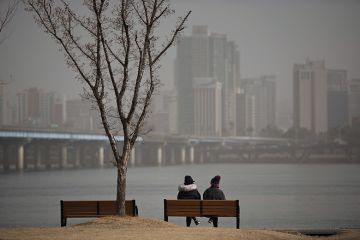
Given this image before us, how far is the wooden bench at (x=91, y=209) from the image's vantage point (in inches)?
1205

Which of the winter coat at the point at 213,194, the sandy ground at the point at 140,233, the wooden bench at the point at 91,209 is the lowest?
the sandy ground at the point at 140,233

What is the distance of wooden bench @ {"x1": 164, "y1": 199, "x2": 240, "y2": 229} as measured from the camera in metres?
28.2

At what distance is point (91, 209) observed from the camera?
101ft

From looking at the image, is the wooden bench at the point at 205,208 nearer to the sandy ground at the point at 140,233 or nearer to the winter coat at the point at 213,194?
the winter coat at the point at 213,194

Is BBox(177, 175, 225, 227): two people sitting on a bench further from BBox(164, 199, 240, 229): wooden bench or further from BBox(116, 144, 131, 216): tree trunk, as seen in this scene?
BBox(116, 144, 131, 216): tree trunk

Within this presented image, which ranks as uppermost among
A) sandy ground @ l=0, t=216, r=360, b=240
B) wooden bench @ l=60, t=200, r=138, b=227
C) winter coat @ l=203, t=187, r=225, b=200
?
winter coat @ l=203, t=187, r=225, b=200

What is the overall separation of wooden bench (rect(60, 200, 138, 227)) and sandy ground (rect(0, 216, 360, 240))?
6.39 ft

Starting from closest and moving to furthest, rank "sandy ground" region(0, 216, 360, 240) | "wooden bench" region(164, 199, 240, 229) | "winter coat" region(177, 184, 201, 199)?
1. "sandy ground" region(0, 216, 360, 240)
2. "wooden bench" region(164, 199, 240, 229)
3. "winter coat" region(177, 184, 201, 199)

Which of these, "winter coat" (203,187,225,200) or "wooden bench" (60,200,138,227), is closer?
"winter coat" (203,187,225,200)

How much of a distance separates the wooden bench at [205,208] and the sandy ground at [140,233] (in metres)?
1.01

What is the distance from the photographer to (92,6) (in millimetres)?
31906

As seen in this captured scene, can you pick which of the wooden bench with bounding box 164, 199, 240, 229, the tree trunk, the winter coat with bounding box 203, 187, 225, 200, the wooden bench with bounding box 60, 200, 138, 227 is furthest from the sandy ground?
the winter coat with bounding box 203, 187, 225, 200

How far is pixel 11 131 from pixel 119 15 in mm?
117418

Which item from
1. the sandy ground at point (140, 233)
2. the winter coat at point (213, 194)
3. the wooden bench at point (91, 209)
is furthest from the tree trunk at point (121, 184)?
the winter coat at point (213, 194)
